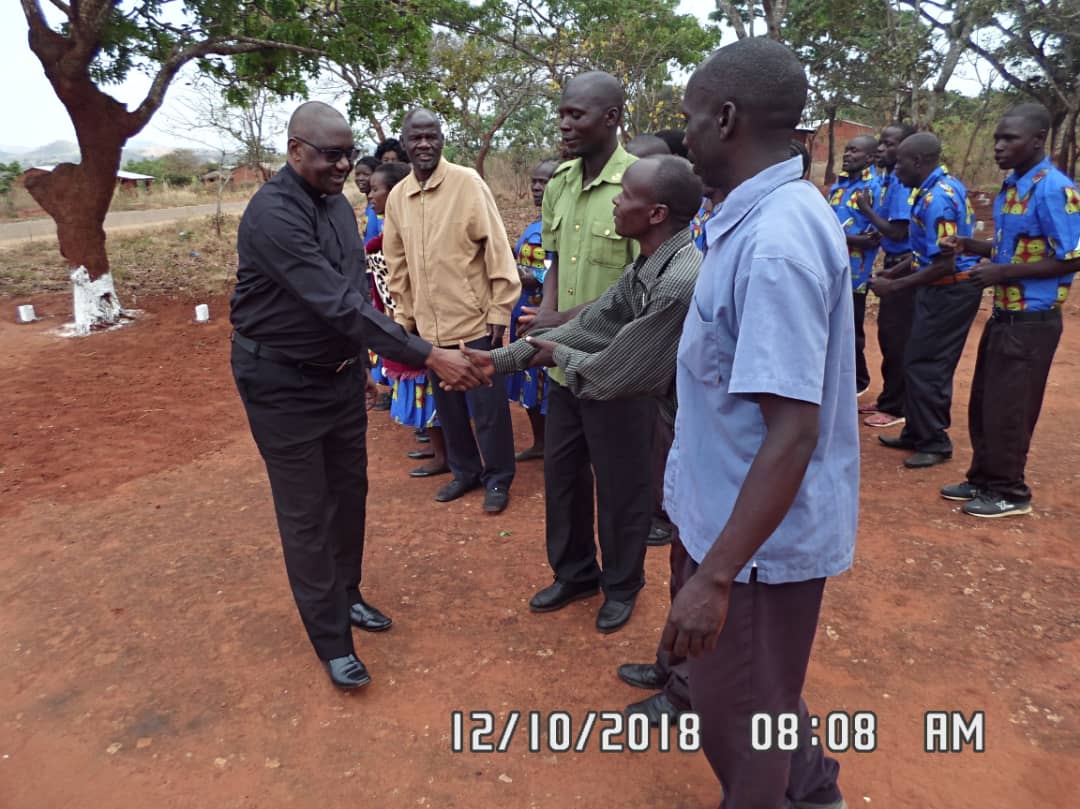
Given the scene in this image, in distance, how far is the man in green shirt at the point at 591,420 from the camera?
286 cm

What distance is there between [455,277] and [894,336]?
3.18 meters

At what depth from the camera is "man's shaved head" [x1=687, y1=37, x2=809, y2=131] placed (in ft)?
4.75

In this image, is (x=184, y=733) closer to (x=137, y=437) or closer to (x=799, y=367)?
(x=799, y=367)

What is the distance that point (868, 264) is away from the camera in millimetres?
5586

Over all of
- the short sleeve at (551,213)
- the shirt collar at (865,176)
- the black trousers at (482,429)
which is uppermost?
the shirt collar at (865,176)

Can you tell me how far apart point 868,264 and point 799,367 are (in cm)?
476

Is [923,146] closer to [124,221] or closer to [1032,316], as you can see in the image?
[1032,316]

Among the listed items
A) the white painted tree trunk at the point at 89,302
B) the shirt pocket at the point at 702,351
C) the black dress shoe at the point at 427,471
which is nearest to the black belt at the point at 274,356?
the shirt pocket at the point at 702,351

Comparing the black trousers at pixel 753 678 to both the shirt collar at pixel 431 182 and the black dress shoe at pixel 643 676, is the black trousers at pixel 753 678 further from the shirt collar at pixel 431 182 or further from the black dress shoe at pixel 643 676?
the shirt collar at pixel 431 182

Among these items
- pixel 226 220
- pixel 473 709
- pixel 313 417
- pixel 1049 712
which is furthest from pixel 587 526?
pixel 226 220

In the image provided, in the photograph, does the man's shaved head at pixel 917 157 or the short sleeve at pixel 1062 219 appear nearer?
the short sleeve at pixel 1062 219

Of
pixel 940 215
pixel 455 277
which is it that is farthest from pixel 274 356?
pixel 940 215

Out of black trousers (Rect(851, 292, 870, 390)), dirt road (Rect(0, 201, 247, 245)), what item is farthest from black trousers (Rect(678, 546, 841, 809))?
dirt road (Rect(0, 201, 247, 245))

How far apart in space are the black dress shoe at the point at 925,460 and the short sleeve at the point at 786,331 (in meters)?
3.68
